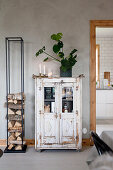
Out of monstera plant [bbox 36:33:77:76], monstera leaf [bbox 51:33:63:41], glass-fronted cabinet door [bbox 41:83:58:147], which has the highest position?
monstera leaf [bbox 51:33:63:41]

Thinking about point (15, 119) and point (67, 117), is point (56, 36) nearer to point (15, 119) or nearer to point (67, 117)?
point (67, 117)

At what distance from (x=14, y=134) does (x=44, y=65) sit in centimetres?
142

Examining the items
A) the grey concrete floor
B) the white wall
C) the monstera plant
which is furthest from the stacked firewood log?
the white wall

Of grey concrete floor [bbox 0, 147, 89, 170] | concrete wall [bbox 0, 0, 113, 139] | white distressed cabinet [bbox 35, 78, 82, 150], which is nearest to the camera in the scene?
grey concrete floor [bbox 0, 147, 89, 170]

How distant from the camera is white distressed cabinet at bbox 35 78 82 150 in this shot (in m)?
3.18

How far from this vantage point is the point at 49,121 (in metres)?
3.18

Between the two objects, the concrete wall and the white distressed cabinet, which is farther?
the concrete wall

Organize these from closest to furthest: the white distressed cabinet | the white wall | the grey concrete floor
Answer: the grey concrete floor → the white distressed cabinet → the white wall

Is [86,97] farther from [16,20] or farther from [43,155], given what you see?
[16,20]

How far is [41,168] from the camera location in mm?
2566

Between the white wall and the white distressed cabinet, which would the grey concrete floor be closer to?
the white distressed cabinet

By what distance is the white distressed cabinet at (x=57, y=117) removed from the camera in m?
3.18

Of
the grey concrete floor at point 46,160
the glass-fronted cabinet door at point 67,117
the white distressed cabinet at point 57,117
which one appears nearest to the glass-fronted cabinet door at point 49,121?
the white distressed cabinet at point 57,117

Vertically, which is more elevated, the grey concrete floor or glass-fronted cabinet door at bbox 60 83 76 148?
glass-fronted cabinet door at bbox 60 83 76 148
